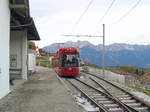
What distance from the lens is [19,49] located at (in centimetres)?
1931

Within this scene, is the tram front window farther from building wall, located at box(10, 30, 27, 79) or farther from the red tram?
building wall, located at box(10, 30, 27, 79)

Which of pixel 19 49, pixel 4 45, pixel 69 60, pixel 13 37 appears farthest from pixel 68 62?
pixel 4 45

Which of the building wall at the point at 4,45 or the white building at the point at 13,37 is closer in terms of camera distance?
the building wall at the point at 4,45

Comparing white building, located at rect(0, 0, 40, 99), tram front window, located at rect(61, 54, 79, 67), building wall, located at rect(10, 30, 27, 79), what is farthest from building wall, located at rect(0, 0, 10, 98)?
tram front window, located at rect(61, 54, 79, 67)

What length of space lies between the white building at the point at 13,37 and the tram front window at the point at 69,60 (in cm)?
474

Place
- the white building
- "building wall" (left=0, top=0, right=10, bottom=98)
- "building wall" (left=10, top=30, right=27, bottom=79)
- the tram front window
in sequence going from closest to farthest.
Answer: "building wall" (left=0, top=0, right=10, bottom=98)
the white building
"building wall" (left=10, top=30, right=27, bottom=79)
the tram front window

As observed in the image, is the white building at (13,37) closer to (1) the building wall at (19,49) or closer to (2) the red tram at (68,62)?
(1) the building wall at (19,49)

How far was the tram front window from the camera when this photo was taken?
23031 mm

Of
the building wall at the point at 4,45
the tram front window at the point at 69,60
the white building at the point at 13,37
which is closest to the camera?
the building wall at the point at 4,45

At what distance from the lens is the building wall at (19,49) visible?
62.7 ft

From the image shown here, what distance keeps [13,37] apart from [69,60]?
607 centimetres

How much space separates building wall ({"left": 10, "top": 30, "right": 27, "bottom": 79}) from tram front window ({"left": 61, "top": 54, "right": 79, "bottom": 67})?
15.4ft

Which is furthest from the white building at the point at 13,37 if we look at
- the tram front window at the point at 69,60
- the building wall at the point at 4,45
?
the tram front window at the point at 69,60

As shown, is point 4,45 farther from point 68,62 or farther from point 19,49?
point 68,62
